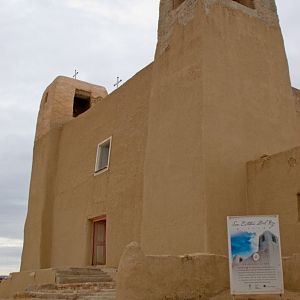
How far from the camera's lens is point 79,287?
10.1 m

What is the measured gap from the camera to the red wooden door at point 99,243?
48.4 ft

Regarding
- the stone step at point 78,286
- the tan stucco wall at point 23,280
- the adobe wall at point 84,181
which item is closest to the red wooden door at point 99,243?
the adobe wall at point 84,181

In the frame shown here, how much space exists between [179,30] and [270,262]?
7.23 m

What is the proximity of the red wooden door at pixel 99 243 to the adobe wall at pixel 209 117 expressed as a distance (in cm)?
366

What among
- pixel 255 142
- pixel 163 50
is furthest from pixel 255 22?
pixel 255 142

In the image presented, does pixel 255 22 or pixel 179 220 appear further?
pixel 255 22

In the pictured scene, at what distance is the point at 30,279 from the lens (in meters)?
12.8

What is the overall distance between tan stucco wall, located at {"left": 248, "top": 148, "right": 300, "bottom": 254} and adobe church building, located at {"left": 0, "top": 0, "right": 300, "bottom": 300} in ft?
0.07

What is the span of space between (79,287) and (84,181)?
6223 millimetres

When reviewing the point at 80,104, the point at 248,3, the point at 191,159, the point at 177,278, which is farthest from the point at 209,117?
the point at 80,104

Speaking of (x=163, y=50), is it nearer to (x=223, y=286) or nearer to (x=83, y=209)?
(x=83, y=209)

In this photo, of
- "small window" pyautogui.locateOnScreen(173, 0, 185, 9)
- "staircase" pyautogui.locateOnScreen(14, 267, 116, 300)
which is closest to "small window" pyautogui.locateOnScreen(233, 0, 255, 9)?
"small window" pyautogui.locateOnScreen(173, 0, 185, 9)

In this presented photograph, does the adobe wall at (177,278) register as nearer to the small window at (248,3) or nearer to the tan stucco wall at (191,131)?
the tan stucco wall at (191,131)

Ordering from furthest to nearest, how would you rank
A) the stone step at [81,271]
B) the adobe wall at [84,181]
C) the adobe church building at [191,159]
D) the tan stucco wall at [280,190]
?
the adobe wall at [84,181] < the stone step at [81,271] < the tan stucco wall at [280,190] < the adobe church building at [191,159]
